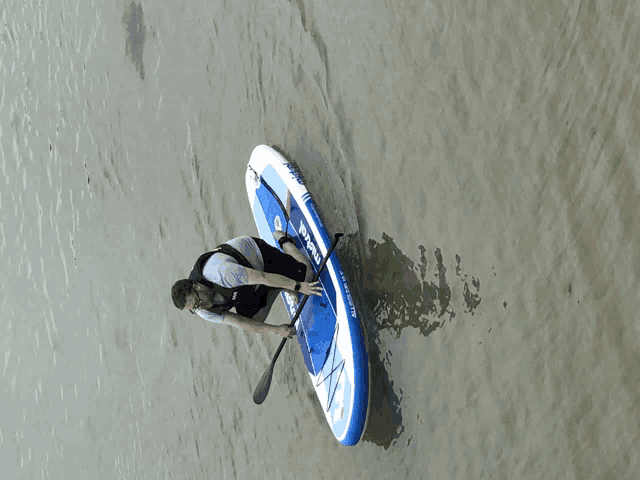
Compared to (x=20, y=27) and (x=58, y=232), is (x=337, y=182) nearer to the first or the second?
(x=58, y=232)

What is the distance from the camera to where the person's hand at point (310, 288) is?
2410mm

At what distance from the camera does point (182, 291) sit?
2.18 metres

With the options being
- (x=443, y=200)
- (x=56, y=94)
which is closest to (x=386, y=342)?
(x=443, y=200)

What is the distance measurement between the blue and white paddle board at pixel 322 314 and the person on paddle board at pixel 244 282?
8cm

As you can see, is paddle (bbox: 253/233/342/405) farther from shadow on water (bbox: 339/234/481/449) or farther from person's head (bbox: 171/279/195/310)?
person's head (bbox: 171/279/195/310)

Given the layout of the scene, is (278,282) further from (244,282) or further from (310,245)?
(310,245)

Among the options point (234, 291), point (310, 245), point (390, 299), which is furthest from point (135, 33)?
point (390, 299)

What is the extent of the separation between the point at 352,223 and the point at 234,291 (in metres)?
0.58

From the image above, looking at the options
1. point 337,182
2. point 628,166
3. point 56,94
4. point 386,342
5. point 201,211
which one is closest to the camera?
point 628,166

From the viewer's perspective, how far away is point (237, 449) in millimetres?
3293

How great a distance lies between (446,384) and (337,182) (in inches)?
37.4

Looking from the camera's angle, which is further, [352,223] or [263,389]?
[263,389]

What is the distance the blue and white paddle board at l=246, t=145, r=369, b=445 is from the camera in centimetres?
235

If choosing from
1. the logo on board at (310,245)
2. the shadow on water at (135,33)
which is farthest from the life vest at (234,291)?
the shadow on water at (135,33)
